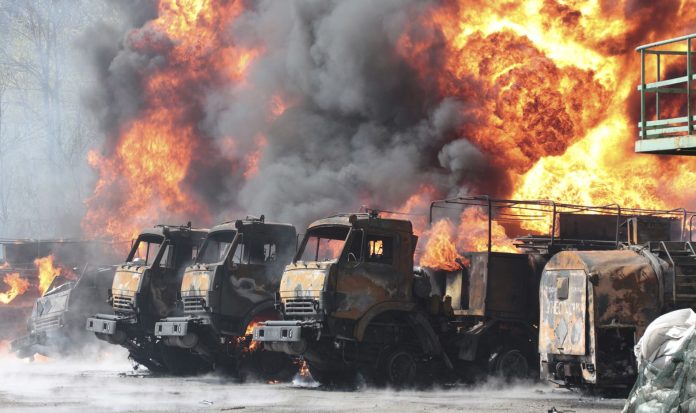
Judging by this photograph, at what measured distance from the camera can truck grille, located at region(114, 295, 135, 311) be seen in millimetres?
23547

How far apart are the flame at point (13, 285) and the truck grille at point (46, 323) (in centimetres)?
659

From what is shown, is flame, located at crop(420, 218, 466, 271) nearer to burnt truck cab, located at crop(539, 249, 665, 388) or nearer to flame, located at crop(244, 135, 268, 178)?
burnt truck cab, located at crop(539, 249, 665, 388)

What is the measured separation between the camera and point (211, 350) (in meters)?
21.7

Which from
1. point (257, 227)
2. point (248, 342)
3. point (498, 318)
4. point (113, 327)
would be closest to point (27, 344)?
point (113, 327)

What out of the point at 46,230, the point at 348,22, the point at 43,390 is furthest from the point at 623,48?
the point at 46,230

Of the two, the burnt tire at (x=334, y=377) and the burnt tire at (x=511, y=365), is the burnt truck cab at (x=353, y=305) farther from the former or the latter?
the burnt tire at (x=511, y=365)

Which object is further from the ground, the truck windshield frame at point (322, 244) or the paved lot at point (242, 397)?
the truck windshield frame at point (322, 244)

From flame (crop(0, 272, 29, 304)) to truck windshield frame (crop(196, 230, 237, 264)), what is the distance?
1325cm

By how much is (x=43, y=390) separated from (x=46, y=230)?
46.3 m

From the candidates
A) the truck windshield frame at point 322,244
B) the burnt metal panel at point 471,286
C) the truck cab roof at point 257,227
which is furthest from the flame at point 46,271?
the burnt metal panel at point 471,286

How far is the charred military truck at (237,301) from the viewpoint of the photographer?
69.5 ft

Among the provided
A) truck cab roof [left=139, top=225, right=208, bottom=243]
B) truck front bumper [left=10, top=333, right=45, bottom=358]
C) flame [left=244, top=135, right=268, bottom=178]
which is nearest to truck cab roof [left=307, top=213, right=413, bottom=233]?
truck cab roof [left=139, top=225, right=208, bottom=243]

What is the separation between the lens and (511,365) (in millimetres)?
19500

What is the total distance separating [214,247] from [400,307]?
5.14 metres
